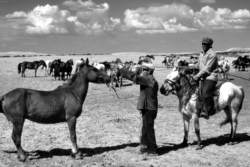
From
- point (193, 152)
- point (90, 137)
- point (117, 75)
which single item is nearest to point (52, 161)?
point (90, 137)

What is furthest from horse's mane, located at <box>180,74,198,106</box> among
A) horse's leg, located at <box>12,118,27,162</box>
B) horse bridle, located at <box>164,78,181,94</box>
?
horse's leg, located at <box>12,118,27,162</box>

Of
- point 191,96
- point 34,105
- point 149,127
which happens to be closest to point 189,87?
point 191,96

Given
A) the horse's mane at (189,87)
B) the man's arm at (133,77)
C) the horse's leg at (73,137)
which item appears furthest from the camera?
the horse's mane at (189,87)

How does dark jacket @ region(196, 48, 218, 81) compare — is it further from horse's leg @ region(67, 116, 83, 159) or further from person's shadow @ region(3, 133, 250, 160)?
horse's leg @ region(67, 116, 83, 159)

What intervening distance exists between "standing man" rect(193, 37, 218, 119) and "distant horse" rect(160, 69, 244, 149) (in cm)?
18

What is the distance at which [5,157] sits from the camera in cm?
657

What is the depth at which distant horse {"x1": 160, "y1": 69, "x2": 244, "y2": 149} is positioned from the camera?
23.5ft

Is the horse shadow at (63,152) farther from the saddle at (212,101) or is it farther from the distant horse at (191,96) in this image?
the saddle at (212,101)

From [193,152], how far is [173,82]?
5.73 ft

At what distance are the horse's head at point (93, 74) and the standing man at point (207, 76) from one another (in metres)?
2.21

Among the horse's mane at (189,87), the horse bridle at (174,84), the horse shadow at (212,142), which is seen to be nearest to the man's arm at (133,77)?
the horse bridle at (174,84)

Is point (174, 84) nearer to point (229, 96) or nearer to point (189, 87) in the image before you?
point (189, 87)

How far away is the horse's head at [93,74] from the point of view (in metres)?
6.55

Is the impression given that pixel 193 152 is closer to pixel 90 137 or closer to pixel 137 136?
pixel 137 136
